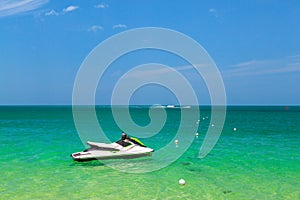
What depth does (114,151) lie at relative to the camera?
2330 cm

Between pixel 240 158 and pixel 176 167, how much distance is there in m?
6.92

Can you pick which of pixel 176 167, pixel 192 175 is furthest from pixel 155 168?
pixel 192 175

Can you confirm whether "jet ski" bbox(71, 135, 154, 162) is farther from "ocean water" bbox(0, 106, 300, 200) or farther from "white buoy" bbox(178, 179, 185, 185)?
"white buoy" bbox(178, 179, 185, 185)

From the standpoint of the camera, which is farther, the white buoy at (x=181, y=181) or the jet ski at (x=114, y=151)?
the jet ski at (x=114, y=151)


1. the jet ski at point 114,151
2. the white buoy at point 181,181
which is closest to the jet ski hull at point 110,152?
the jet ski at point 114,151

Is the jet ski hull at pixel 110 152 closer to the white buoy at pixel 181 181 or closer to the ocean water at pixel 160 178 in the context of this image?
the ocean water at pixel 160 178

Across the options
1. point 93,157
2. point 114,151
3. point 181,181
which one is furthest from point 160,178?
point 93,157

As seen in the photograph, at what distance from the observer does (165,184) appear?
17062 mm

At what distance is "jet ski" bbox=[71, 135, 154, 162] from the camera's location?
22312mm

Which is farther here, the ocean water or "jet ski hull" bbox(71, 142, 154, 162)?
"jet ski hull" bbox(71, 142, 154, 162)

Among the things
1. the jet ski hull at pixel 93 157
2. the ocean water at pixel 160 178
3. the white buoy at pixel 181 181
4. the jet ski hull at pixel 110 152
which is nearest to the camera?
the ocean water at pixel 160 178

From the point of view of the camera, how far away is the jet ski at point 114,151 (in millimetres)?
22312

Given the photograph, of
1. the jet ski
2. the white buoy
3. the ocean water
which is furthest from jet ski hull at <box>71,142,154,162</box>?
the white buoy

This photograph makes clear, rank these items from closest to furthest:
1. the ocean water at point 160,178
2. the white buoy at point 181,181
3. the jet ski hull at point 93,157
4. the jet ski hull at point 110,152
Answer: the ocean water at point 160,178
the white buoy at point 181,181
the jet ski hull at point 93,157
the jet ski hull at point 110,152
